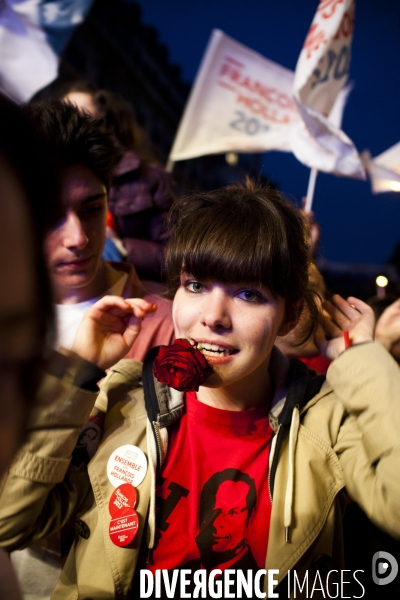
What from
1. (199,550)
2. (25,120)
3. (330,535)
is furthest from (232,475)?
(25,120)

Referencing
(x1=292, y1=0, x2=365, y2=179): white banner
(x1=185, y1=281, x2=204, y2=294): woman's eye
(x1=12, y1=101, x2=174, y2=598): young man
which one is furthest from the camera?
(x1=292, y1=0, x2=365, y2=179): white banner

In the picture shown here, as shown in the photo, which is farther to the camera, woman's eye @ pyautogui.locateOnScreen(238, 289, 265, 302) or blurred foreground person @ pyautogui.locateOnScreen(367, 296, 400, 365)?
blurred foreground person @ pyautogui.locateOnScreen(367, 296, 400, 365)

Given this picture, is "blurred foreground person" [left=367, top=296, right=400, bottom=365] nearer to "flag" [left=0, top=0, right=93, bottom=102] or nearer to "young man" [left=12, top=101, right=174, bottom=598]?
"young man" [left=12, top=101, right=174, bottom=598]

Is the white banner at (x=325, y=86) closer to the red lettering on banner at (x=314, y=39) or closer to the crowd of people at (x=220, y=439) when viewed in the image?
the red lettering on banner at (x=314, y=39)

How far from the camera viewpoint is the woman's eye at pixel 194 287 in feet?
5.91

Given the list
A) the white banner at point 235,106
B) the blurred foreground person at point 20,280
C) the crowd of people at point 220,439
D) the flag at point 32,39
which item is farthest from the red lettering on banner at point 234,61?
the blurred foreground person at point 20,280

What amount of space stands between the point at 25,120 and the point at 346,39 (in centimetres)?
330

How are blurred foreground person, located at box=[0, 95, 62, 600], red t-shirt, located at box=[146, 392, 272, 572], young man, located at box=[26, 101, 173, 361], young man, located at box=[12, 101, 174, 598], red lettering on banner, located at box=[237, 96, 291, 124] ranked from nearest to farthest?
1. blurred foreground person, located at box=[0, 95, 62, 600]
2. red t-shirt, located at box=[146, 392, 272, 572]
3. young man, located at box=[12, 101, 174, 598]
4. young man, located at box=[26, 101, 173, 361]
5. red lettering on banner, located at box=[237, 96, 291, 124]

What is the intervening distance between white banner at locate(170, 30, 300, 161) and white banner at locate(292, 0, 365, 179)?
3.31 ft

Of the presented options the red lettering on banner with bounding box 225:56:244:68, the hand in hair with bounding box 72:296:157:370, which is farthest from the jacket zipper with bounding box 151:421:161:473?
the red lettering on banner with bounding box 225:56:244:68

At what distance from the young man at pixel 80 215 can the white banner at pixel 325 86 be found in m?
1.61

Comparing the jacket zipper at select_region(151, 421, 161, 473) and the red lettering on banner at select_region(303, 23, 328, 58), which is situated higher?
the red lettering on banner at select_region(303, 23, 328, 58)

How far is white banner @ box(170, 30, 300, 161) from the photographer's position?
15.5 feet

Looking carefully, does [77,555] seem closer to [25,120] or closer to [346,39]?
[25,120]
